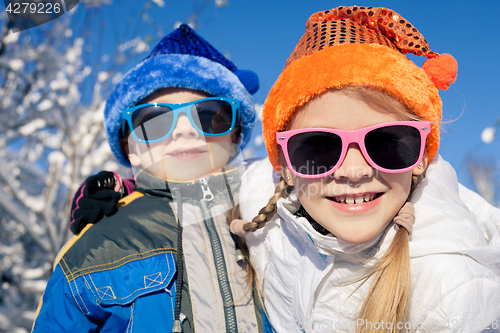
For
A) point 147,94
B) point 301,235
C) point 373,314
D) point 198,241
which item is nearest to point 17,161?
point 147,94

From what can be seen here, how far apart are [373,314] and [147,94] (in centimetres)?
154

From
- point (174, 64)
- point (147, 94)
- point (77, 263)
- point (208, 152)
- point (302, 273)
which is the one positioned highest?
point (174, 64)

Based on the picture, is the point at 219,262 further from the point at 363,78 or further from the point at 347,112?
the point at 363,78

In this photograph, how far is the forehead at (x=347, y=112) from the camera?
1.12m

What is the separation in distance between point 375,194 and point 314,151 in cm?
29

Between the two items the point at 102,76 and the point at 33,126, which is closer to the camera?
Answer: the point at 33,126

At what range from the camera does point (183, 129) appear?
5.59ft

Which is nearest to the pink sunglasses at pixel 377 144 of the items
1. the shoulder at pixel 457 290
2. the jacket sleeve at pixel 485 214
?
the shoulder at pixel 457 290

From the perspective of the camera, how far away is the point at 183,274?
1.47 meters

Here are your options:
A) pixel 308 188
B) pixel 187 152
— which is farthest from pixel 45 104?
pixel 308 188

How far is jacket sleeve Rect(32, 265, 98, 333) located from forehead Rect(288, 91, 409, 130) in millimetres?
1287

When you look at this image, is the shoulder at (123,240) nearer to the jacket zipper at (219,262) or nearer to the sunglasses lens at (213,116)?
the jacket zipper at (219,262)

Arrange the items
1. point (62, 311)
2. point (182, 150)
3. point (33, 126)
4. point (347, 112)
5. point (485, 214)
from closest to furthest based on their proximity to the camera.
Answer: point (347, 112), point (62, 311), point (485, 214), point (182, 150), point (33, 126)

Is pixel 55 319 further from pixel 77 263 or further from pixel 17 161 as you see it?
pixel 17 161
